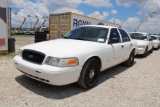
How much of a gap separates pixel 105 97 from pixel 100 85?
0.81 meters

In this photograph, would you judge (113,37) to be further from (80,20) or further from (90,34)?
(80,20)

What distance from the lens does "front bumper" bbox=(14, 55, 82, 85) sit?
3611mm

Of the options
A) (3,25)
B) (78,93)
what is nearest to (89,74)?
(78,93)

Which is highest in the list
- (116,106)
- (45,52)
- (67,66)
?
(45,52)

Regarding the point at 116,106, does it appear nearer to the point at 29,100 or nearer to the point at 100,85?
the point at 100,85

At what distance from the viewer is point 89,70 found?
4348 millimetres

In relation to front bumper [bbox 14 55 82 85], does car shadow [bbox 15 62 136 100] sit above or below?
below

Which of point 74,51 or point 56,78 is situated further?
point 74,51

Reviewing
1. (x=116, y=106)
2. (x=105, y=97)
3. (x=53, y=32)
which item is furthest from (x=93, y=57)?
(x=53, y=32)

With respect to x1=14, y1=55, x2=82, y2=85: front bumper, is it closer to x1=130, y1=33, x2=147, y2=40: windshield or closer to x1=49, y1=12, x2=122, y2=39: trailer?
x1=130, y1=33, x2=147, y2=40: windshield

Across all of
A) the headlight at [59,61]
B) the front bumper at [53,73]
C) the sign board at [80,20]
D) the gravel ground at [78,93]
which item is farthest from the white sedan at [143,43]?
the headlight at [59,61]

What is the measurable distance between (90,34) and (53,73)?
2.15m

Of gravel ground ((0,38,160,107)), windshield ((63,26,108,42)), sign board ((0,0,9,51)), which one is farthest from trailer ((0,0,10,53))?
windshield ((63,26,108,42))

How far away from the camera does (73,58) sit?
383 cm
